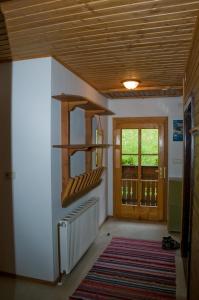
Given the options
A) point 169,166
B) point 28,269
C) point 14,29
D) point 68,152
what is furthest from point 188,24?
point 169,166

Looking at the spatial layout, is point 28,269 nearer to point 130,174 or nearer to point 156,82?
point 130,174

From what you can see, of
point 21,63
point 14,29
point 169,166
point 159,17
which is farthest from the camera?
point 169,166

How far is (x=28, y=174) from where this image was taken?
2.64m

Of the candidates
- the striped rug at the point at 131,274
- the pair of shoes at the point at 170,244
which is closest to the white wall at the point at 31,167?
the striped rug at the point at 131,274

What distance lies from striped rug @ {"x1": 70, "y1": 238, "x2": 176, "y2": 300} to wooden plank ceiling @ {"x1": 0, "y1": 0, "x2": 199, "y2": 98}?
2.48 meters

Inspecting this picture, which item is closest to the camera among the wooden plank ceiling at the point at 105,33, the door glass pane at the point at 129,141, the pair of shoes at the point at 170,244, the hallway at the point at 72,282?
the wooden plank ceiling at the point at 105,33

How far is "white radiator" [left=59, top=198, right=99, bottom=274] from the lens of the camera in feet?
8.60

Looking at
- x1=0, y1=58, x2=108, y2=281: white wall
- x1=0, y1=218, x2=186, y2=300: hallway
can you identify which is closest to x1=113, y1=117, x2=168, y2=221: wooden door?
x1=0, y1=218, x2=186, y2=300: hallway

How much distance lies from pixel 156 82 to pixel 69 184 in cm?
210

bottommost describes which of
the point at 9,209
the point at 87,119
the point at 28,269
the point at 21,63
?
the point at 28,269

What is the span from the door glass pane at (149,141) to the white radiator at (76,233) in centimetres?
166

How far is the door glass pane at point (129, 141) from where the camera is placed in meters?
4.75

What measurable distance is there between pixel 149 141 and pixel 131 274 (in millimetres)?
2548

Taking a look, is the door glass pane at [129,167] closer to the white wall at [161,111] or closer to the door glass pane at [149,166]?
the door glass pane at [149,166]
